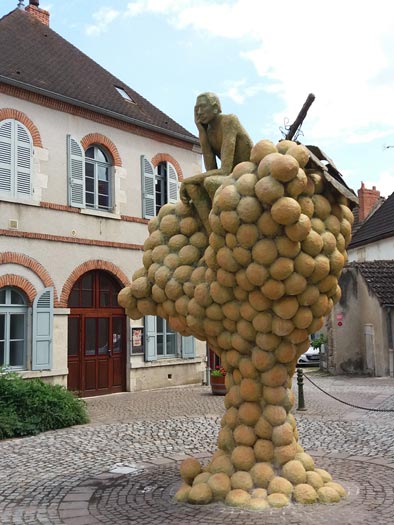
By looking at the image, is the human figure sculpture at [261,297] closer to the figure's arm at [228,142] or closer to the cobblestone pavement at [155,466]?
the figure's arm at [228,142]

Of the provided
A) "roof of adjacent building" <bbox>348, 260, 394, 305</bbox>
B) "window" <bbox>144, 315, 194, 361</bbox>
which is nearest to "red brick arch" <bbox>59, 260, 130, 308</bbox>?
"window" <bbox>144, 315, 194, 361</bbox>

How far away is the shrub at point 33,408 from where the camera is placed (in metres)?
9.18

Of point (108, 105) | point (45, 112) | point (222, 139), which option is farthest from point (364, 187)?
point (222, 139)

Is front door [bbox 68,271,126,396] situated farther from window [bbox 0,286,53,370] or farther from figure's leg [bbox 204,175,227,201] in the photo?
figure's leg [bbox 204,175,227,201]

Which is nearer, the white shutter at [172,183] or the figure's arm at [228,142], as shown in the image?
the figure's arm at [228,142]

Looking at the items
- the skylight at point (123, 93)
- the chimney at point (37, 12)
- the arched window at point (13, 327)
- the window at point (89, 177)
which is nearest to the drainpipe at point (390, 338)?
the window at point (89, 177)

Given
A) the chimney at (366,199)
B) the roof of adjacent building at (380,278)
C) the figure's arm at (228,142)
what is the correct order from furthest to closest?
the chimney at (366,199) < the roof of adjacent building at (380,278) < the figure's arm at (228,142)

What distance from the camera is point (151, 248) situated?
585 centimetres

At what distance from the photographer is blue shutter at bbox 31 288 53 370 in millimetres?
12617

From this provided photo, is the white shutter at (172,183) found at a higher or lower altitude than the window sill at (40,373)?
higher

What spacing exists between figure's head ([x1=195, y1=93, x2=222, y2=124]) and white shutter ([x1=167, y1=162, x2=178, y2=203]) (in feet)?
34.2

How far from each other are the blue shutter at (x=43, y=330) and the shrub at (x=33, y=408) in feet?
7.23

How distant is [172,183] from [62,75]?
4.07 meters

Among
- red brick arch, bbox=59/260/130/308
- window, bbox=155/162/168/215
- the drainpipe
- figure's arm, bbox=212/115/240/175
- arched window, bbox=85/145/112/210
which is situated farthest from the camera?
the drainpipe
